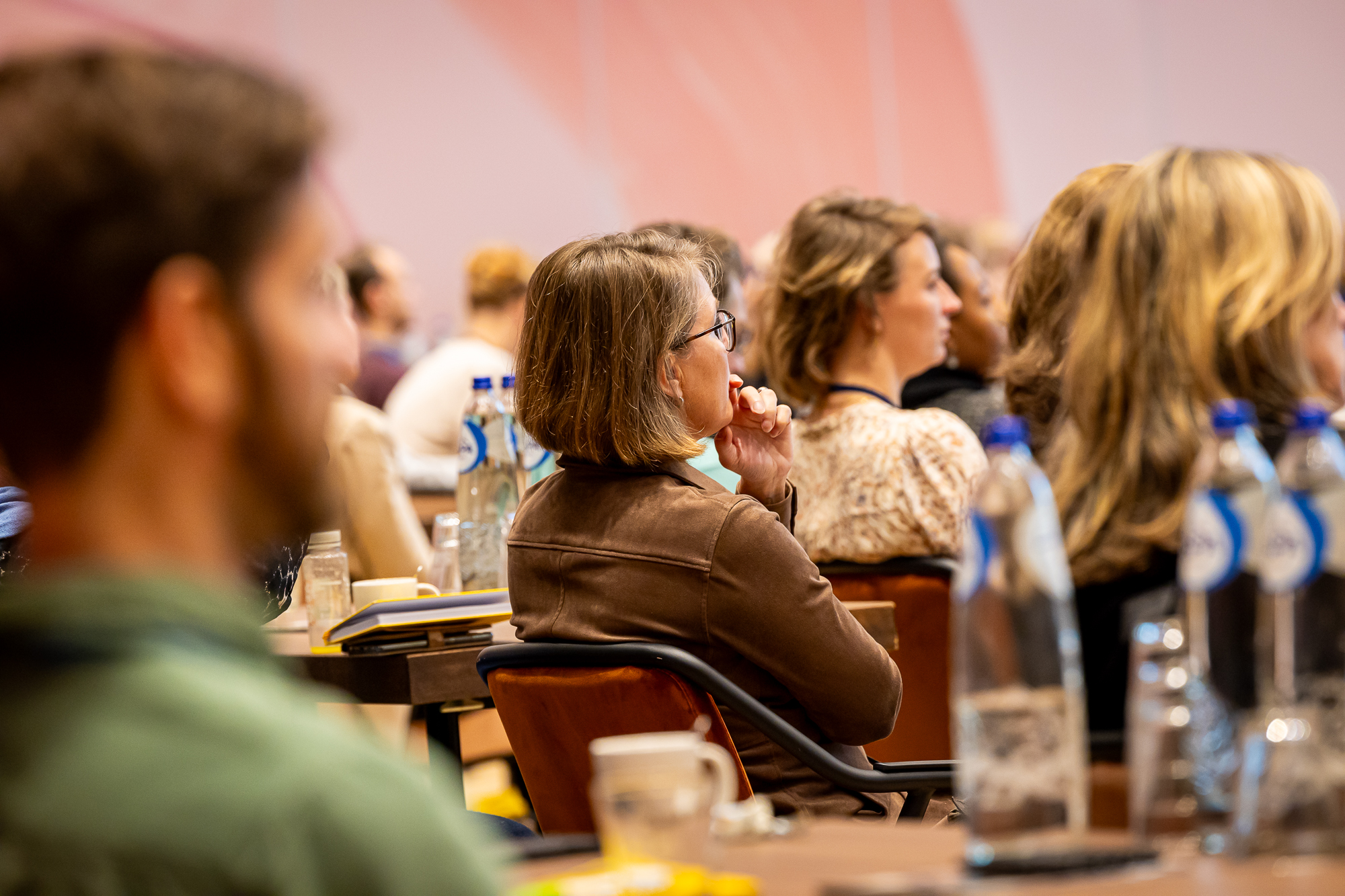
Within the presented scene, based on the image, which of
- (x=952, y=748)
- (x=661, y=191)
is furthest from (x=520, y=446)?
(x=661, y=191)

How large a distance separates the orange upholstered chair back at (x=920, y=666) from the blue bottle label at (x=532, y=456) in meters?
0.86

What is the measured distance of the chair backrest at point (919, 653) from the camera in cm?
266

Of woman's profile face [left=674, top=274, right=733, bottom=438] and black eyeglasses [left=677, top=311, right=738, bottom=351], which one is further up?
black eyeglasses [left=677, top=311, right=738, bottom=351]

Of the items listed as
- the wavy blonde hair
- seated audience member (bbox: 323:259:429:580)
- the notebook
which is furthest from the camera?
seated audience member (bbox: 323:259:429:580)

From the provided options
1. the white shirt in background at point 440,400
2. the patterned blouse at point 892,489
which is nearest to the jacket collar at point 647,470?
the patterned blouse at point 892,489

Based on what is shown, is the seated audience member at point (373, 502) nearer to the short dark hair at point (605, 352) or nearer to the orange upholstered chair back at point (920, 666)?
the orange upholstered chair back at point (920, 666)

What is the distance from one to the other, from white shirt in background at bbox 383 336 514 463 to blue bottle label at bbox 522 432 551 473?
1.38m

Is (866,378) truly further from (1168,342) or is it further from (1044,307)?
(1168,342)

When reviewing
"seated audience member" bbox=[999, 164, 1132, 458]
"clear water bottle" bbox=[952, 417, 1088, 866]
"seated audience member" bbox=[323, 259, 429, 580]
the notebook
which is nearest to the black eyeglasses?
"seated audience member" bbox=[999, 164, 1132, 458]

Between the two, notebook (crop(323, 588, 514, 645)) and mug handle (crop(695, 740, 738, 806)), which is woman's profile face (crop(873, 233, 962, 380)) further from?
mug handle (crop(695, 740, 738, 806))

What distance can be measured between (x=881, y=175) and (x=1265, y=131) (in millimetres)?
2517

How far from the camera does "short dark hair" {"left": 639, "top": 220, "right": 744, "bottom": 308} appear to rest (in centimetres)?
268

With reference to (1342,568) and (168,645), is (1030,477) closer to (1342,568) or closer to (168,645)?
(1342,568)

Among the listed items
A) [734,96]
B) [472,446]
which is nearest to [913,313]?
[472,446]
